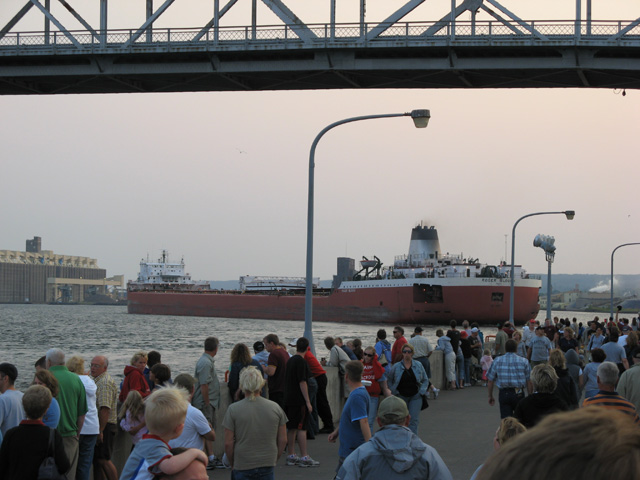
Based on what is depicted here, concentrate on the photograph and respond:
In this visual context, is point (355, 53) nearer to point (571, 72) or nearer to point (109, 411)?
point (571, 72)

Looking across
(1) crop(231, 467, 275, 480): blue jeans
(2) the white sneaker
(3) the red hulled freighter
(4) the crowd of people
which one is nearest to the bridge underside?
(4) the crowd of people

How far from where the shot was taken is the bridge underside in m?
22.1

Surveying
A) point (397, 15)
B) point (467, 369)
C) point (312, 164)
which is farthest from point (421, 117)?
point (397, 15)

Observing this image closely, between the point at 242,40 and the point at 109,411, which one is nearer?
the point at 109,411

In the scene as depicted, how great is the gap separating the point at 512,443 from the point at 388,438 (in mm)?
3075

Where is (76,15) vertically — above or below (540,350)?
above

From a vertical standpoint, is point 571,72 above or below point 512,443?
above

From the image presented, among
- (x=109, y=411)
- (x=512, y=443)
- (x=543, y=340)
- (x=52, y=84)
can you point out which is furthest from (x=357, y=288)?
(x=512, y=443)

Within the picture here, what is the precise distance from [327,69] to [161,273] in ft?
278

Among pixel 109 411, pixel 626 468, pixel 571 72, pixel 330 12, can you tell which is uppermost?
pixel 330 12

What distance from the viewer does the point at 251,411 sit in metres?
5.90

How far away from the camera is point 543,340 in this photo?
42.8 feet

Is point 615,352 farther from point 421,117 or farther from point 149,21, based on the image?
point 149,21

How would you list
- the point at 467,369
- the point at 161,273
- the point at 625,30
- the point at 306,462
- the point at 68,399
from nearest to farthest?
the point at 68,399, the point at 306,462, the point at 467,369, the point at 625,30, the point at 161,273
